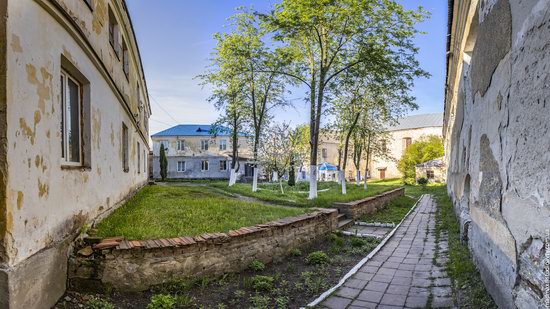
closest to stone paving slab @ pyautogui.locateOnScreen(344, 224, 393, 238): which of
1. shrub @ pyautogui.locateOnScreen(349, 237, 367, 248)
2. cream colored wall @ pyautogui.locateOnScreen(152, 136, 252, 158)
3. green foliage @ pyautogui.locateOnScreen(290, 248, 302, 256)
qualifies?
shrub @ pyautogui.locateOnScreen(349, 237, 367, 248)

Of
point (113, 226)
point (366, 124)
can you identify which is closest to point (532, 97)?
point (113, 226)

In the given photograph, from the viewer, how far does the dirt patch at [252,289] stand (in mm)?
3752

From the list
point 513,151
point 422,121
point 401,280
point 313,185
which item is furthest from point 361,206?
point 422,121

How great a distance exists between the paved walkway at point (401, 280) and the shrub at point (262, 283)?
30.9 inches

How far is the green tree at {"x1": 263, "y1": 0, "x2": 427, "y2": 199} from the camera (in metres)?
12.0

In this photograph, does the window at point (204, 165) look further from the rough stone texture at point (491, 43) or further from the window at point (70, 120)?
the rough stone texture at point (491, 43)

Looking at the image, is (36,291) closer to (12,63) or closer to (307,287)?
(12,63)

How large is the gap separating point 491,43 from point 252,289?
378cm

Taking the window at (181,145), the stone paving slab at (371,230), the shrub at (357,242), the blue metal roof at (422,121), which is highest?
the blue metal roof at (422,121)

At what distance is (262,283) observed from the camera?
445cm

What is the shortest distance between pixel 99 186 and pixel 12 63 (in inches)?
125

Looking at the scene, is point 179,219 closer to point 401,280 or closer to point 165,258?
point 165,258

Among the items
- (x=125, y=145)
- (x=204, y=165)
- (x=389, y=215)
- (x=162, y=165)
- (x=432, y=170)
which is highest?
(x=125, y=145)

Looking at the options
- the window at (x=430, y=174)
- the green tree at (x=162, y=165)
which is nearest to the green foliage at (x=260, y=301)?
the green tree at (x=162, y=165)
